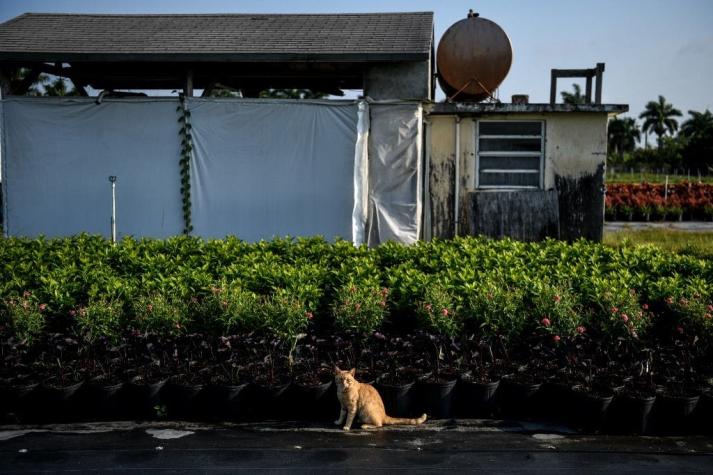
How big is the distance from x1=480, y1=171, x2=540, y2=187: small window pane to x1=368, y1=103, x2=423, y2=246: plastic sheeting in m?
1.90

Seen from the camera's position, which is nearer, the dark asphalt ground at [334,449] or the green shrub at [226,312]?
the dark asphalt ground at [334,449]

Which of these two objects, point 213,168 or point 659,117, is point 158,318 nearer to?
point 213,168

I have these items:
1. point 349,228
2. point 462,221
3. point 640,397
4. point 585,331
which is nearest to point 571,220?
point 462,221

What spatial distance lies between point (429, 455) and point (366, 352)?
1.46m

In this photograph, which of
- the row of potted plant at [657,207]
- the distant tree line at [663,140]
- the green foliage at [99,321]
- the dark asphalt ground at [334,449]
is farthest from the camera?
the distant tree line at [663,140]

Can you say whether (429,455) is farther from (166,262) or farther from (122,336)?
(166,262)

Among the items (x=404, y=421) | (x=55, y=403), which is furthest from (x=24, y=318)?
(x=404, y=421)

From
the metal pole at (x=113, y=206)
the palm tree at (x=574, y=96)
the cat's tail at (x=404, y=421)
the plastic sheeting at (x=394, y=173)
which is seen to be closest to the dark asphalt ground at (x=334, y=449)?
the cat's tail at (x=404, y=421)

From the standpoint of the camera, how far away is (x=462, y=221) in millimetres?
13812

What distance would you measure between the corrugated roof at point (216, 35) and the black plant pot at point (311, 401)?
7.52 m

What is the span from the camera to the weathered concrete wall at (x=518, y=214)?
1359cm

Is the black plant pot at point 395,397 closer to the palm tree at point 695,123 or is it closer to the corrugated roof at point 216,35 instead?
the corrugated roof at point 216,35

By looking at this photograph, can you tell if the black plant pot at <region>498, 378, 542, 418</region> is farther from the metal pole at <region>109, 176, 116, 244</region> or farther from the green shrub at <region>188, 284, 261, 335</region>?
the metal pole at <region>109, 176, 116, 244</region>

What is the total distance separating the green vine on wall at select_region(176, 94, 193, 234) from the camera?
12.5m
